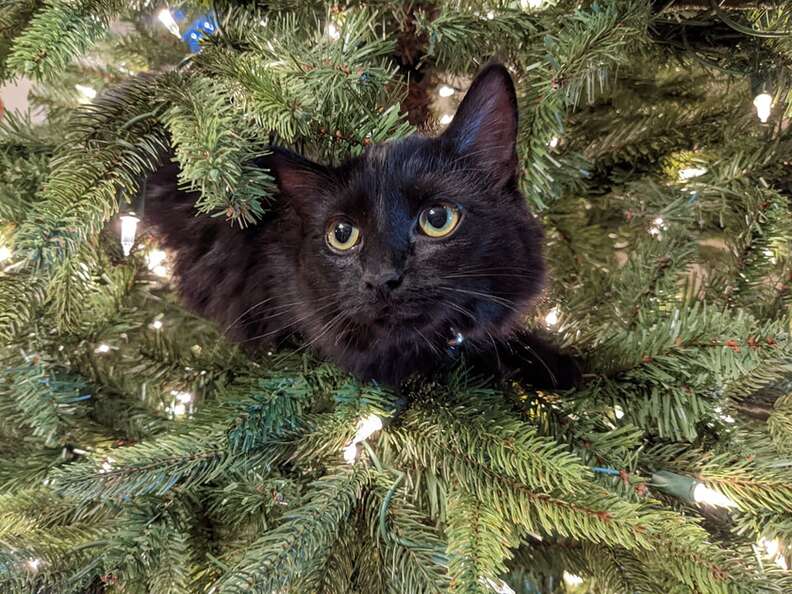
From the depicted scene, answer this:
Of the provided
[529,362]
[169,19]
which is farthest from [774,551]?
[169,19]

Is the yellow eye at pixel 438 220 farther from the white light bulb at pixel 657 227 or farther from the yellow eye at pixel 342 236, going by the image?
the white light bulb at pixel 657 227

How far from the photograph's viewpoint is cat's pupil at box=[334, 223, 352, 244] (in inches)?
30.4

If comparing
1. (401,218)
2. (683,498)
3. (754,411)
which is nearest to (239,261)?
(401,218)

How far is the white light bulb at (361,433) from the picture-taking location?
0.67 m

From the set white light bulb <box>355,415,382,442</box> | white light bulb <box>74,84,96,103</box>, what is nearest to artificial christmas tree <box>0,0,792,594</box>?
white light bulb <box>355,415,382,442</box>

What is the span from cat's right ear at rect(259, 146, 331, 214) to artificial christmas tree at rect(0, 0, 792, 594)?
43 mm

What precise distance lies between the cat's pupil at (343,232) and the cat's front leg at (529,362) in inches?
9.3

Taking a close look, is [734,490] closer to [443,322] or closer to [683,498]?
[683,498]

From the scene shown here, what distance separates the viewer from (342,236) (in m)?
0.78

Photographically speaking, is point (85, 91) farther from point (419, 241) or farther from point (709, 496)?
point (709, 496)

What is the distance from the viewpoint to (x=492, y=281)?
78cm

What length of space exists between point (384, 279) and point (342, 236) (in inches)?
4.7

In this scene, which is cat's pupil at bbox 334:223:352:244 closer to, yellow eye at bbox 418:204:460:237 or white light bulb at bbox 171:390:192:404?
yellow eye at bbox 418:204:460:237

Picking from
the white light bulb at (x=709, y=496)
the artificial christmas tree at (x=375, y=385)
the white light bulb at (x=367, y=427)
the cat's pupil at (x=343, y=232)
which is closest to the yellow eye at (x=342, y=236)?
the cat's pupil at (x=343, y=232)
